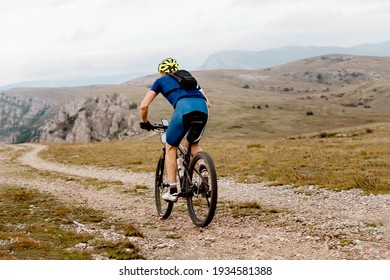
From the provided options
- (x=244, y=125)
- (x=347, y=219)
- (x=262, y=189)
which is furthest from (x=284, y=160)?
(x=244, y=125)

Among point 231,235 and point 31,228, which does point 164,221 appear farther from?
point 31,228

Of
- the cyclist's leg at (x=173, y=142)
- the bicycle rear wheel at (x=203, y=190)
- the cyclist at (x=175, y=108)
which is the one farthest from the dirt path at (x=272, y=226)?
the cyclist at (x=175, y=108)

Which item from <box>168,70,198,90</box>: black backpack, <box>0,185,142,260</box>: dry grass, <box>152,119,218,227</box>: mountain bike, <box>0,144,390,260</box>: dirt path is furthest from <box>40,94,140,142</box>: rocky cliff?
<box>168,70,198,90</box>: black backpack

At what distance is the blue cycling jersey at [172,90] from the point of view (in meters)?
9.19

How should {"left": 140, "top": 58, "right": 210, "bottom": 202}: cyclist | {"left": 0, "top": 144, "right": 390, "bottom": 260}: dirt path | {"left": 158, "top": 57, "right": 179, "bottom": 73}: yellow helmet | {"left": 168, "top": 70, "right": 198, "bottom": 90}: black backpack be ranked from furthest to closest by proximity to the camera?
{"left": 158, "top": 57, "right": 179, "bottom": 73}: yellow helmet
{"left": 168, "top": 70, "right": 198, "bottom": 90}: black backpack
{"left": 140, "top": 58, "right": 210, "bottom": 202}: cyclist
{"left": 0, "top": 144, "right": 390, "bottom": 260}: dirt path

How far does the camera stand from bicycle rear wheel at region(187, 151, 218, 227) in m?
8.64

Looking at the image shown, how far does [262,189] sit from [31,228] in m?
9.02

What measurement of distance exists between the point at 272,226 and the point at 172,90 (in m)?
→ 4.09

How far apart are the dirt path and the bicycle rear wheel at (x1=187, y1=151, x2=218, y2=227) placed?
329 mm

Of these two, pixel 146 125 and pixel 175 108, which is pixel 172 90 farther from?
pixel 146 125

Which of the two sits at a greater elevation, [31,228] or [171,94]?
[171,94]

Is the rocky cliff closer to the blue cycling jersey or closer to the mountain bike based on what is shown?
the mountain bike
